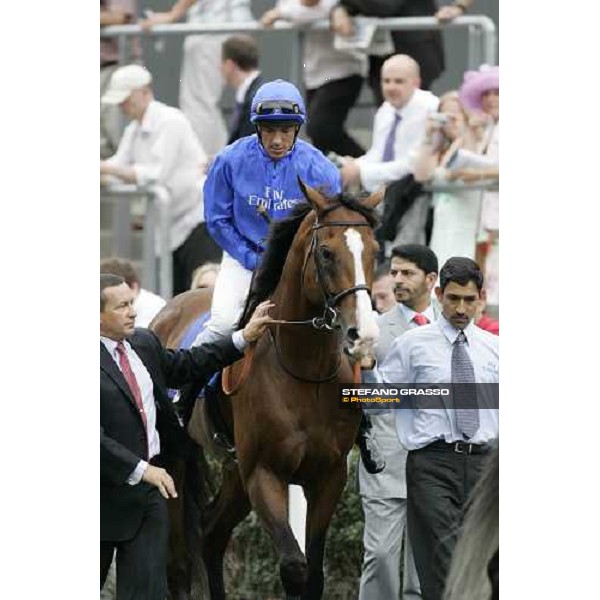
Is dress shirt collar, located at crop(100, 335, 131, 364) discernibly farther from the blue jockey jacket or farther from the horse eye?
the blue jockey jacket

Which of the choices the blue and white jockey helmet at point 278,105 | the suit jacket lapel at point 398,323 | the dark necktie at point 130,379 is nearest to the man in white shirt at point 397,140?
the suit jacket lapel at point 398,323

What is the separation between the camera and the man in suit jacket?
10.8m

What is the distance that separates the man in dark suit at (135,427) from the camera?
9.45m

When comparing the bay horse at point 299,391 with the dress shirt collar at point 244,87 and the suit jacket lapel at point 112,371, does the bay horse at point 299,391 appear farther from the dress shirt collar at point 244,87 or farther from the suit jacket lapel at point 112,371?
the dress shirt collar at point 244,87

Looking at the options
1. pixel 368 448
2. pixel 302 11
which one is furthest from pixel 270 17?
pixel 368 448

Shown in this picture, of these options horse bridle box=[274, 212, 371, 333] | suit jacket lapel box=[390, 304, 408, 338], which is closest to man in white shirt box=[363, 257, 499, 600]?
suit jacket lapel box=[390, 304, 408, 338]

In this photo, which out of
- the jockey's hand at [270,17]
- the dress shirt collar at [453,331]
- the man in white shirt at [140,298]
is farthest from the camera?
the jockey's hand at [270,17]

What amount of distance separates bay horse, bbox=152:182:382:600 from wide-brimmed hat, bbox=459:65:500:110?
102 centimetres

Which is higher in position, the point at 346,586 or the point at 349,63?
the point at 349,63

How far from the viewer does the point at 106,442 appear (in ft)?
31.1

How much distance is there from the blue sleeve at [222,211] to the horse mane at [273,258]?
252 mm
